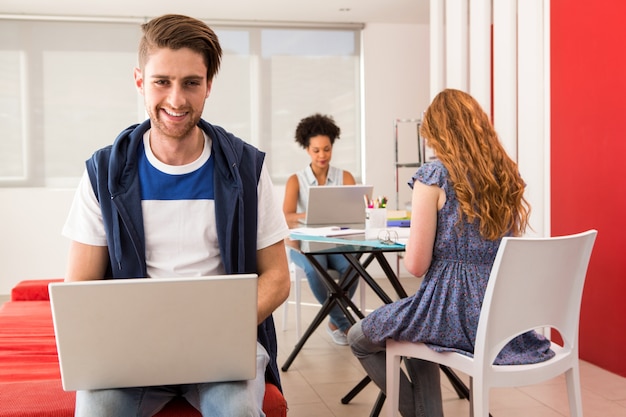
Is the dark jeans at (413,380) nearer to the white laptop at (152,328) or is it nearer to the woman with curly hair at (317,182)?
the white laptop at (152,328)

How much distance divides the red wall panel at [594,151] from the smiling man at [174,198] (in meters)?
2.39

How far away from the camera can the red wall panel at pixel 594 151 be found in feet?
12.7

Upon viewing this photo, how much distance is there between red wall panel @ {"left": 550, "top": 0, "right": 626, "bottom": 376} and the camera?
3883mm

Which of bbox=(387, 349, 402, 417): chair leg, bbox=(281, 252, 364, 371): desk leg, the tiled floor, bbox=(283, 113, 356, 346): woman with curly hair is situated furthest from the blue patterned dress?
bbox=(283, 113, 356, 346): woman with curly hair

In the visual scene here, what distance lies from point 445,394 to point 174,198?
2.08 m

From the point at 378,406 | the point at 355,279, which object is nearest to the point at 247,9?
the point at 355,279

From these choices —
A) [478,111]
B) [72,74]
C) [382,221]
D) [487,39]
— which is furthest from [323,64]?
A: [478,111]

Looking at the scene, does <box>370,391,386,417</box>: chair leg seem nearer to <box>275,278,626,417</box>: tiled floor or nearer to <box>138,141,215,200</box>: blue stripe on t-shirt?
<box>275,278,626,417</box>: tiled floor

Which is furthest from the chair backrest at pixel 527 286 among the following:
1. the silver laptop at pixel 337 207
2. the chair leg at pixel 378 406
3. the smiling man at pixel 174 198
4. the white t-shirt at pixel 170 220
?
the silver laptop at pixel 337 207

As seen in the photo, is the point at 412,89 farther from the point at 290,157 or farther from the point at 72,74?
the point at 72,74

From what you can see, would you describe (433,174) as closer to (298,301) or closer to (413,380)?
(413,380)

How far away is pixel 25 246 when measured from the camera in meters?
7.35

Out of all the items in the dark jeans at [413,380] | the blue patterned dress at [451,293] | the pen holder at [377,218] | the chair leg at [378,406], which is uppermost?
the pen holder at [377,218]

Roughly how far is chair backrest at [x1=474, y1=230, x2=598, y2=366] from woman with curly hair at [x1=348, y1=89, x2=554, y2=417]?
13 centimetres
